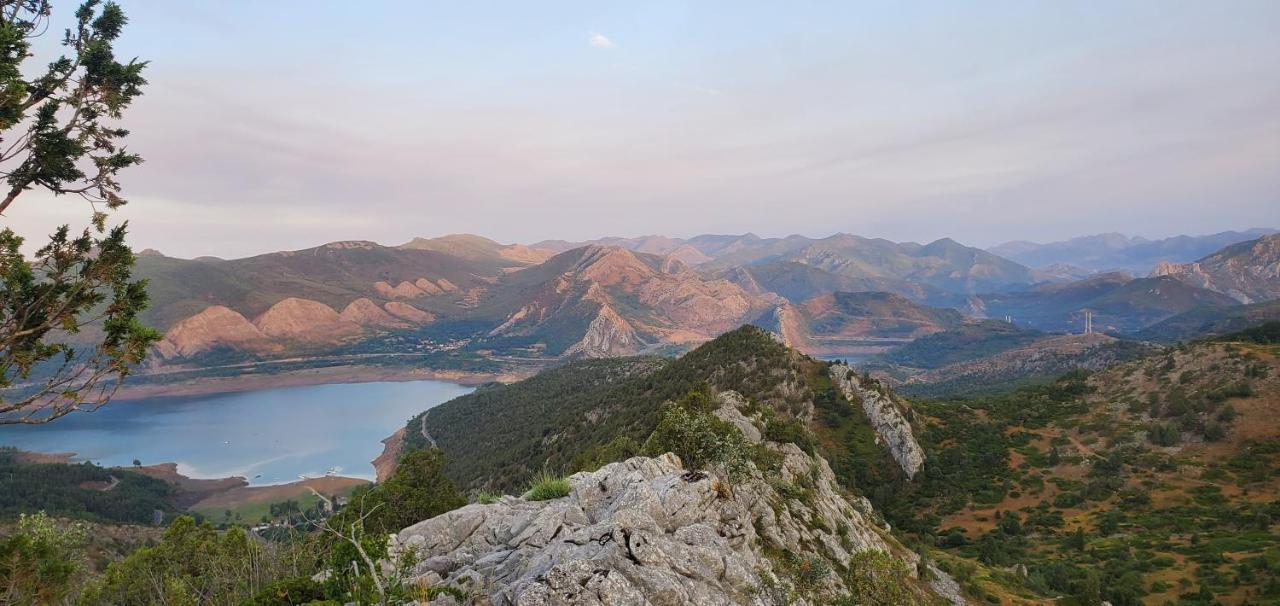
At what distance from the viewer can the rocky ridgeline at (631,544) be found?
10.5 metres

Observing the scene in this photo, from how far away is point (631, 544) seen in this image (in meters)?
11.6

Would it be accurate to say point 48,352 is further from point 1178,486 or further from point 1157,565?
point 1178,486

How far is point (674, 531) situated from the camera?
45.5 feet

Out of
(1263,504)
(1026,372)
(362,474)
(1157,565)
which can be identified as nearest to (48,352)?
(1157,565)

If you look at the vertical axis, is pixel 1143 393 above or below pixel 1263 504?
above

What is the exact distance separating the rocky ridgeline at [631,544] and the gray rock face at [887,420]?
131ft

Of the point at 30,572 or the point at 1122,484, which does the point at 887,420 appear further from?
the point at 30,572

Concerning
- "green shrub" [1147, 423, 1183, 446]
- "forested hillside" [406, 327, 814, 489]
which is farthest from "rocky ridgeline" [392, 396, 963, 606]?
"green shrub" [1147, 423, 1183, 446]

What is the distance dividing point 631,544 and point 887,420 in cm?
5490

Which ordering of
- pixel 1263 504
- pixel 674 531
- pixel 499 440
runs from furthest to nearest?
pixel 499 440, pixel 1263 504, pixel 674 531

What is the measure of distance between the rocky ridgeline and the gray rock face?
39827mm

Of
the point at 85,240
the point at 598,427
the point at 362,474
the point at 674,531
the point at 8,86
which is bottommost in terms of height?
the point at 362,474

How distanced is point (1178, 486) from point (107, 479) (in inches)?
7168

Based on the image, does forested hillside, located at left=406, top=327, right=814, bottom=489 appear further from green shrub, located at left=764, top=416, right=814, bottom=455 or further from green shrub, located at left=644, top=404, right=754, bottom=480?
green shrub, located at left=764, top=416, right=814, bottom=455
